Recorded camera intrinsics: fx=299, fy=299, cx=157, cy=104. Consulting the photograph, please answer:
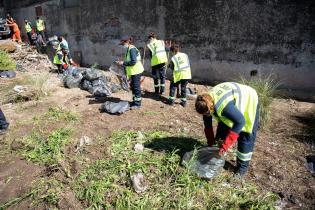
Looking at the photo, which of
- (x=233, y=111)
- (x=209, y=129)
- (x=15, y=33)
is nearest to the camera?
(x=233, y=111)

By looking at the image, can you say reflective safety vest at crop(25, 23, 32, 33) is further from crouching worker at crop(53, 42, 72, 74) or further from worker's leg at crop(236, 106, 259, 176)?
worker's leg at crop(236, 106, 259, 176)

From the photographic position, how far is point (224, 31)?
784 cm

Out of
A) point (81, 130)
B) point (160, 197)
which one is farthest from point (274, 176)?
point (81, 130)

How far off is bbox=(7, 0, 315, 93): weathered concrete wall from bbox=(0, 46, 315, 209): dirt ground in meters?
0.84

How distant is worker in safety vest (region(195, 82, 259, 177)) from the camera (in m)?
3.26

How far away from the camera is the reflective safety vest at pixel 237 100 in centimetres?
332

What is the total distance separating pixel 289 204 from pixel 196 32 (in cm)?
590

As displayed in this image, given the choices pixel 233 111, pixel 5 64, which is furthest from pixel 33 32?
pixel 233 111

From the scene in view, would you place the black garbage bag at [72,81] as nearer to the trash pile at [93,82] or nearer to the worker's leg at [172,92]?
the trash pile at [93,82]

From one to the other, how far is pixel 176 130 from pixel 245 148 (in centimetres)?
173

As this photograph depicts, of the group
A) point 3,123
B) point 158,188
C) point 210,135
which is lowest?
point 158,188

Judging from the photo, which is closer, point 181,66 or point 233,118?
point 233,118

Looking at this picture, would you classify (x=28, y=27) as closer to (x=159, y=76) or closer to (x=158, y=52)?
(x=159, y=76)

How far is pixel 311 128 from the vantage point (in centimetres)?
540
